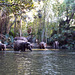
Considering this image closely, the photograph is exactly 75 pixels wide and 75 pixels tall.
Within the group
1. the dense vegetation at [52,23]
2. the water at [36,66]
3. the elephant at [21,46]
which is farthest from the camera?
the dense vegetation at [52,23]

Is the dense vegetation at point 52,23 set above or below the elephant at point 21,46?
above

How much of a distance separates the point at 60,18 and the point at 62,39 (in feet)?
15.2

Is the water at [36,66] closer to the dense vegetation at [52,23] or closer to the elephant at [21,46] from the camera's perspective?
the elephant at [21,46]

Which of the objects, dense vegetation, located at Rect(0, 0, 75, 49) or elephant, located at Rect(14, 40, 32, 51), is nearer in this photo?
elephant, located at Rect(14, 40, 32, 51)

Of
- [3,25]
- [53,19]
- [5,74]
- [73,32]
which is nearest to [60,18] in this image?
[53,19]

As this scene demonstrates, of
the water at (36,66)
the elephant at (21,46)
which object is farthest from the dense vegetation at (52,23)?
the water at (36,66)

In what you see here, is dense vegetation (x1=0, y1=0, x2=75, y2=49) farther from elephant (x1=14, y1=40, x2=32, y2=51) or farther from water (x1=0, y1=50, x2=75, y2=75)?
water (x1=0, y1=50, x2=75, y2=75)

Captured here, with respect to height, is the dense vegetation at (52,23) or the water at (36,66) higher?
the dense vegetation at (52,23)

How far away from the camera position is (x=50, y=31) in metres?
31.7

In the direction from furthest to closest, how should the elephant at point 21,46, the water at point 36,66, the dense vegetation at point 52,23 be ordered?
the dense vegetation at point 52,23
the elephant at point 21,46
the water at point 36,66

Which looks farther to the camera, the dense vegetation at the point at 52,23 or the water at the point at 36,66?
the dense vegetation at the point at 52,23

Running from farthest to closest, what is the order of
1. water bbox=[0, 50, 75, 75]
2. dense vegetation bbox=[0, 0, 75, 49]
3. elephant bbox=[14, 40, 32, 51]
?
dense vegetation bbox=[0, 0, 75, 49] → elephant bbox=[14, 40, 32, 51] → water bbox=[0, 50, 75, 75]

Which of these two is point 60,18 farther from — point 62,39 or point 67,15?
point 62,39

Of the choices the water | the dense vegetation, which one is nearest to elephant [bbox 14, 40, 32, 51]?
the water
